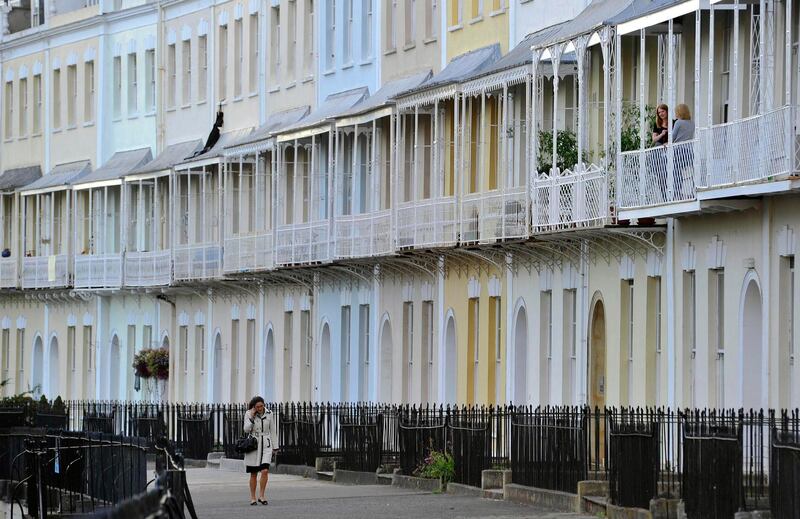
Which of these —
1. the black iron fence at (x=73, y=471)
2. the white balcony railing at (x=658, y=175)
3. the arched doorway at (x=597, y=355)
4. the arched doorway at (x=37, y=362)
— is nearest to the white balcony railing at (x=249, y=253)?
the arched doorway at (x=597, y=355)

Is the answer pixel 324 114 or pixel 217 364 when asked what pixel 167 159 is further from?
pixel 324 114

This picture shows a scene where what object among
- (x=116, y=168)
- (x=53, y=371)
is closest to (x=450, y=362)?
(x=116, y=168)

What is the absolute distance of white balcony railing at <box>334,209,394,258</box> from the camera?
48969mm

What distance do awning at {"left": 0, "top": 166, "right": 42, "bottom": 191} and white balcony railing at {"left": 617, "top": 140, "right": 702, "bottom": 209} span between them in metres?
44.1

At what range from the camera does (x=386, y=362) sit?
52281mm

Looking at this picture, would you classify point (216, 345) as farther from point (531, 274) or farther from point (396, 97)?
point (531, 274)

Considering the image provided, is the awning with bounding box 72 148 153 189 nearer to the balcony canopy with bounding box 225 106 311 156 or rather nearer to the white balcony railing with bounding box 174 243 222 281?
the white balcony railing with bounding box 174 243 222 281

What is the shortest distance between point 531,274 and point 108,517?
2906 cm

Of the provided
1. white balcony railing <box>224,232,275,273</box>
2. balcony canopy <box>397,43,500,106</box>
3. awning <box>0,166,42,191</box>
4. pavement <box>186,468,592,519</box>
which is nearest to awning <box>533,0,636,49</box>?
balcony canopy <box>397,43,500,106</box>

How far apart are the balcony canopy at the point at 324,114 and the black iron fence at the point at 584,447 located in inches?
301

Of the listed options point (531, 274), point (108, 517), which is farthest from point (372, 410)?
point (108, 517)

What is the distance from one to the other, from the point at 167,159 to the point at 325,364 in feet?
39.1

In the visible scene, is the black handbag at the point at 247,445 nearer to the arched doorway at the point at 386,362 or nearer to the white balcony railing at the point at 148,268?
the arched doorway at the point at 386,362

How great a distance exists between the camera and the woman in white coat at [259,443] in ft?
114
